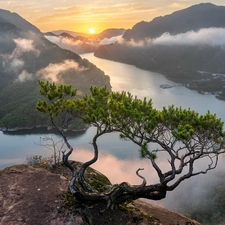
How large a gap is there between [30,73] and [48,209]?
12086 cm

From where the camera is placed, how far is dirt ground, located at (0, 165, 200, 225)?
30.6 ft

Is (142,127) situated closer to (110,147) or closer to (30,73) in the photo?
(110,147)

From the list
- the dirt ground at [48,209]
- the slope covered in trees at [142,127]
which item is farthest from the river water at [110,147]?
the slope covered in trees at [142,127]

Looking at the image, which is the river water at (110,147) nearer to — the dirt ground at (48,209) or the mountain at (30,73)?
the mountain at (30,73)

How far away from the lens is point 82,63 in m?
127

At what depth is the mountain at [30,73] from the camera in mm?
80575

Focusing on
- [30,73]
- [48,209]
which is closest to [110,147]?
[48,209]

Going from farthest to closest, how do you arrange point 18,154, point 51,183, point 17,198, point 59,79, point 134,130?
point 59,79 < point 18,154 < point 51,183 < point 17,198 < point 134,130

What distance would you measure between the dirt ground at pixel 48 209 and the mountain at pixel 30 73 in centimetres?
6328

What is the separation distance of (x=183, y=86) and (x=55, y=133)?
69.3m

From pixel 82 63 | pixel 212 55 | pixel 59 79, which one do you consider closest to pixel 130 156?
pixel 59 79

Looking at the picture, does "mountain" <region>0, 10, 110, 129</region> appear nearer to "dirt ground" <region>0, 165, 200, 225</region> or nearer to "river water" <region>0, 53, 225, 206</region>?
"river water" <region>0, 53, 225, 206</region>

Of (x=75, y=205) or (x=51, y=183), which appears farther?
(x=51, y=183)

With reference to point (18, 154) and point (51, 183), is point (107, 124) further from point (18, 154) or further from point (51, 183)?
point (18, 154)
